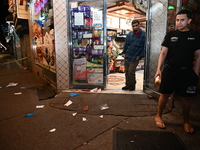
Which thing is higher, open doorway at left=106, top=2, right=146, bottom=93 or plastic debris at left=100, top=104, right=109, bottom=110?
open doorway at left=106, top=2, right=146, bottom=93

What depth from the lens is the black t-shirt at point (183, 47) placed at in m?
2.50

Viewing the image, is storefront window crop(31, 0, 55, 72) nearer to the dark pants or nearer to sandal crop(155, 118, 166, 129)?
the dark pants

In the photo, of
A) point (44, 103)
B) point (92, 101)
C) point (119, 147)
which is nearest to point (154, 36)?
point (92, 101)

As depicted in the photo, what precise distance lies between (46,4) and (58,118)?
14.6 ft

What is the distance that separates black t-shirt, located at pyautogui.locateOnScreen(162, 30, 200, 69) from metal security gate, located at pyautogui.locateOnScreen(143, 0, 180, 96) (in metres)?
1.52

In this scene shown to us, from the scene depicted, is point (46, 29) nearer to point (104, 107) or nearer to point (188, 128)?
point (104, 107)

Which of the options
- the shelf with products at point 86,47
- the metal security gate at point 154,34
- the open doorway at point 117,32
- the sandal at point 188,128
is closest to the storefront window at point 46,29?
the shelf with products at point 86,47

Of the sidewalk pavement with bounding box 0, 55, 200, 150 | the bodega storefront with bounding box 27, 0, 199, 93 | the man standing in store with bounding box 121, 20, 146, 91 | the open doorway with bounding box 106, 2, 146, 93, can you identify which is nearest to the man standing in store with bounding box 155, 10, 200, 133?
the sidewalk pavement with bounding box 0, 55, 200, 150

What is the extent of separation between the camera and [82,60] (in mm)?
5008

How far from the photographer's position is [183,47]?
2539 millimetres

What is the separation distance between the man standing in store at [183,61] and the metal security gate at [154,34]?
Answer: 1456 millimetres

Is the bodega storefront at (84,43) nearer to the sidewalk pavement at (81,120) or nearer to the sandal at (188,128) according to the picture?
the sidewalk pavement at (81,120)

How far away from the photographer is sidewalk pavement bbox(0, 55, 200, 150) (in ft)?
8.25

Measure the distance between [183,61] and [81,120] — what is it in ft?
7.40
